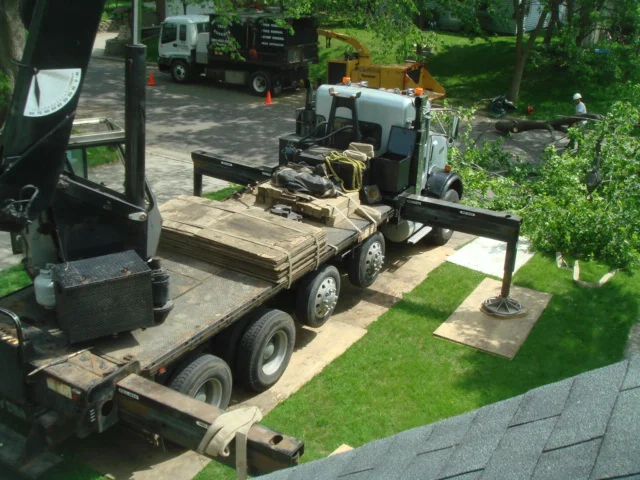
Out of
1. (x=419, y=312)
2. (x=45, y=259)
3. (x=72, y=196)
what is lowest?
(x=419, y=312)

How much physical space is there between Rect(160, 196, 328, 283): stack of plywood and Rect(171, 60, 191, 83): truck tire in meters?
20.1

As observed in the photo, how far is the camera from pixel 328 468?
3176mm

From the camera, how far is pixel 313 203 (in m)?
9.32

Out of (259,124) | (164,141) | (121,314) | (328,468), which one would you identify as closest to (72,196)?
(121,314)

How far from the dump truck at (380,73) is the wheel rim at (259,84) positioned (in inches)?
108

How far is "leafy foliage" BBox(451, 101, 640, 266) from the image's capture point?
12.0 meters

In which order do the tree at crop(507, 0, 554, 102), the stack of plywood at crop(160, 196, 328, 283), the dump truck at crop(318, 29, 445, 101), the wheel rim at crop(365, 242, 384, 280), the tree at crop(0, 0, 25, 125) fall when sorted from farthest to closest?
the tree at crop(507, 0, 554, 102) → the dump truck at crop(318, 29, 445, 101) → the tree at crop(0, 0, 25, 125) → the wheel rim at crop(365, 242, 384, 280) → the stack of plywood at crop(160, 196, 328, 283)

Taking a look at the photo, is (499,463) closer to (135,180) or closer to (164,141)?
(135,180)

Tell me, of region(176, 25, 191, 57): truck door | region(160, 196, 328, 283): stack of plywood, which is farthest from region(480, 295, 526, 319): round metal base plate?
region(176, 25, 191, 57): truck door

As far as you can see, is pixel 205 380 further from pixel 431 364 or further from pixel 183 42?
pixel 183 42

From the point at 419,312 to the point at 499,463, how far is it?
751 centimetres

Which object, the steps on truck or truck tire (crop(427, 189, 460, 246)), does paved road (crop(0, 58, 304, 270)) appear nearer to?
the steps on truck

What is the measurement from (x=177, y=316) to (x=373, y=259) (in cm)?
365

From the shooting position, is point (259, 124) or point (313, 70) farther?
Result: point (313, 70)
